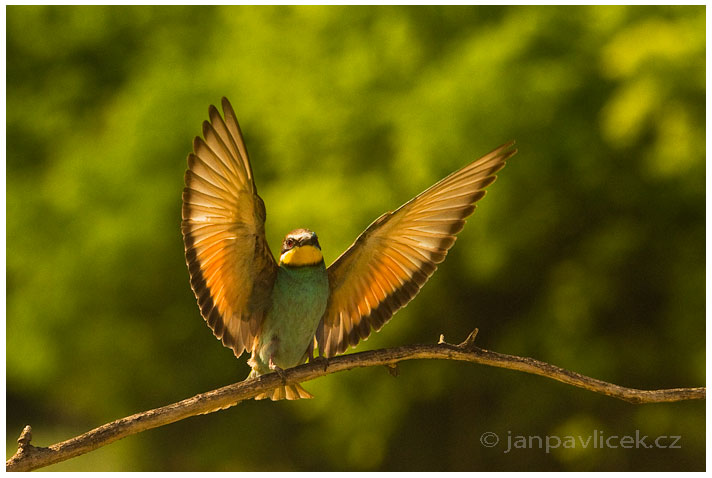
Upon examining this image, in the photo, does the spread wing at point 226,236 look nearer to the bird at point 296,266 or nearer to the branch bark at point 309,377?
the bird at point 296,266

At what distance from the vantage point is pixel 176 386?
506 centimetres

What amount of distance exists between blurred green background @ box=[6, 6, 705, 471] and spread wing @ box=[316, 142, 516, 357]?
139cm

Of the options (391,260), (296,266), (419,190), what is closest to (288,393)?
(296,266)

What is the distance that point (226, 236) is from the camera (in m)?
2.16

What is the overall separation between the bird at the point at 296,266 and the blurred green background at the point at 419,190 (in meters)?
1.41

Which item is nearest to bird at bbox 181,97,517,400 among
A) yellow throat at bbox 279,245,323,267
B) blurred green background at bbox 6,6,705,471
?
yellow throat at bbox 279,245,323,267

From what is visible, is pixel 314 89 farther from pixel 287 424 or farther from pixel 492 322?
pixel 287 424

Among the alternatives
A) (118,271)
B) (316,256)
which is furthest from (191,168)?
(118,271)

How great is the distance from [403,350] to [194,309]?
3.08m

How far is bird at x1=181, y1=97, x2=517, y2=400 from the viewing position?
2.12 m

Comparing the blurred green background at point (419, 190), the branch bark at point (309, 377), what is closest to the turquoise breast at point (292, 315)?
the branch bark at point (309, 377)

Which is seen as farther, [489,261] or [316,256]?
[489,261]

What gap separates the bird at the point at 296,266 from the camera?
212 centimetres

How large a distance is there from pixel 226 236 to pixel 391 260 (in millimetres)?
444
